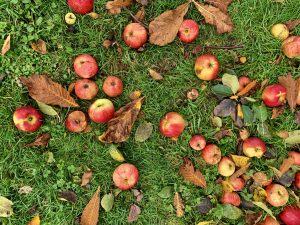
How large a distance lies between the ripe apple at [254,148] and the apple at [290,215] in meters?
0.55

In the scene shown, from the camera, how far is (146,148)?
3.76m

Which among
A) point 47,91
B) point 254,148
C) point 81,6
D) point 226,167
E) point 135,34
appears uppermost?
point 81,6

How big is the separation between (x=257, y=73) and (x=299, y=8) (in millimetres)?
714

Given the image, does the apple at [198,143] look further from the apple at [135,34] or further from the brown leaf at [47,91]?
the brown leaf at [47,91]

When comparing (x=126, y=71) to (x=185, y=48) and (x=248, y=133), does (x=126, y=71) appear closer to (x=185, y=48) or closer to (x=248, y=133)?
(x=185, y=48)

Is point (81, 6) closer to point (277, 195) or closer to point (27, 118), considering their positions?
point (27, 118)

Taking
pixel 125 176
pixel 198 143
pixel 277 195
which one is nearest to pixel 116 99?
pixel 125 176

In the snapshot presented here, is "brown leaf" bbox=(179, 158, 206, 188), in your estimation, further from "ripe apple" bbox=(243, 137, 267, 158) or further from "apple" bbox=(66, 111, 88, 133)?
"apple" bbox=(66, 111, 88, 133)

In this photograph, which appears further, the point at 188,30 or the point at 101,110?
the point at 188,30

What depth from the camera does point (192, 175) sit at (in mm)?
3719

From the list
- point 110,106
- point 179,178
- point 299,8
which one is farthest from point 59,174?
point 299,8

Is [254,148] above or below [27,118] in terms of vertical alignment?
below

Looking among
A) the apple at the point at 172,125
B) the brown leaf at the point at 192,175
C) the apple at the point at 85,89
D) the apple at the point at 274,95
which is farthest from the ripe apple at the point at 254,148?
the apple at the point at 85,89

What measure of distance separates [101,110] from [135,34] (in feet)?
2.36
